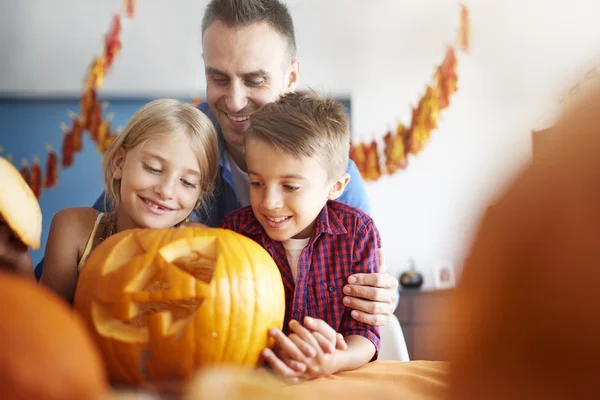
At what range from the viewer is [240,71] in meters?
1.62

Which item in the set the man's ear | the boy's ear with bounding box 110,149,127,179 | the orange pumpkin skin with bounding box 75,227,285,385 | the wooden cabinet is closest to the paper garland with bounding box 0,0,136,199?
the wooden cabinet

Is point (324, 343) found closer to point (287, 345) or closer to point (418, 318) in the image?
point (287, 345)

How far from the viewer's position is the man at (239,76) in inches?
63.1

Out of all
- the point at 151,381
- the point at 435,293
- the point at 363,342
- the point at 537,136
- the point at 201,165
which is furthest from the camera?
the point at 435,293

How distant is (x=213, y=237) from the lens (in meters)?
0.77

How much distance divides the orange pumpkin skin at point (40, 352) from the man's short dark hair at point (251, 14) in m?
1.42

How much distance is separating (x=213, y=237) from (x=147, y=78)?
11.9 ft

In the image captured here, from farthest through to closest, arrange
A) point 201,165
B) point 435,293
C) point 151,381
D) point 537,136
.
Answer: point 435,293 < point 201,165 < point 151,381 < point 537,136

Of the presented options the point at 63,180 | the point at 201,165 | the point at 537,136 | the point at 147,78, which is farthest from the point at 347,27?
the point at 537,136

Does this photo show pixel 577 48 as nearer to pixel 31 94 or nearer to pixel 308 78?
pixel 308 78

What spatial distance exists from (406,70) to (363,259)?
344cm

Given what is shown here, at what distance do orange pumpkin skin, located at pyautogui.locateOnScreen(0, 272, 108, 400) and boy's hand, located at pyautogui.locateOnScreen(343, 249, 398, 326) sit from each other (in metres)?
0.72

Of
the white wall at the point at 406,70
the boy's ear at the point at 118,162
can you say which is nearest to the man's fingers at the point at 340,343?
the boy's ear at the point at 118,162

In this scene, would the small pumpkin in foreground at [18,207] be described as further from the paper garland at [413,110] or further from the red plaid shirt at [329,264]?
the paper garland at [413,110]
